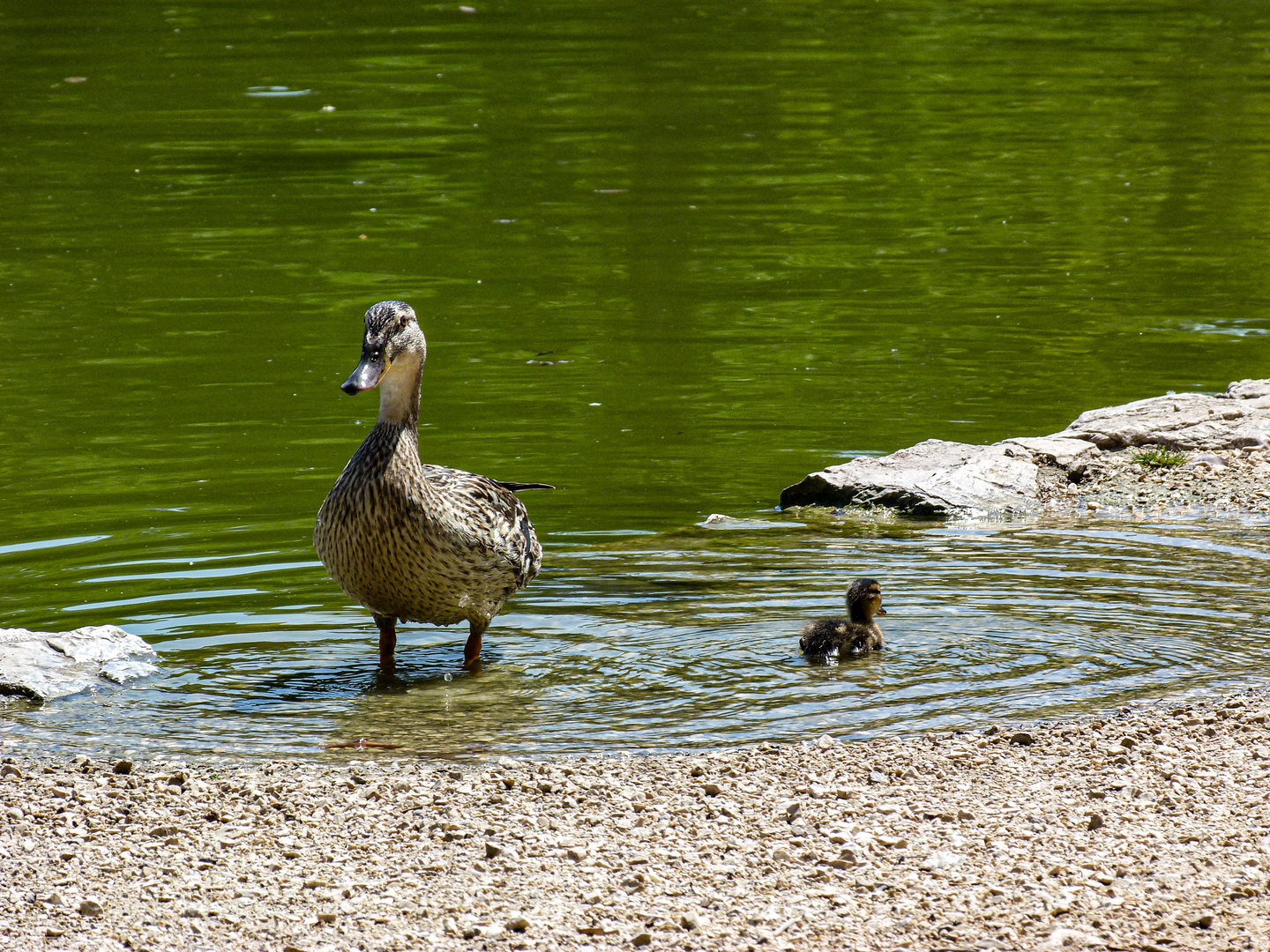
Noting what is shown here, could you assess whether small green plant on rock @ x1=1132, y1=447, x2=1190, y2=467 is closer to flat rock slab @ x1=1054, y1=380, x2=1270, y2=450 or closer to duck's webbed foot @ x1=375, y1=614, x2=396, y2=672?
flat rock slab @ x1=1054, y1=380, x2=1270, y2=450

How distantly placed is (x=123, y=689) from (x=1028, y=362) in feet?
26.5

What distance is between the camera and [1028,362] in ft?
43.8

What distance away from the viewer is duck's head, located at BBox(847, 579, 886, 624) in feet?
25.1

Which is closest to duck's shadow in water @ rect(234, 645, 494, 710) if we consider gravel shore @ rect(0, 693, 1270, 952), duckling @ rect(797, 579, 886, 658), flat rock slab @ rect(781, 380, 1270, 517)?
gravel shore @ rect(0, 693, 1270, 952)

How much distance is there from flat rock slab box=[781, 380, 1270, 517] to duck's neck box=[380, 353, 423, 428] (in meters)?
3.13

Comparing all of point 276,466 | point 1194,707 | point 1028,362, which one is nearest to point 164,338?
point 276,466

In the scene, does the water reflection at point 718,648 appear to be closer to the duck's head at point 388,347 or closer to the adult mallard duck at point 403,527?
the adult mallard duck at point 403,527

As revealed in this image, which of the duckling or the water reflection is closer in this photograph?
the water reflection

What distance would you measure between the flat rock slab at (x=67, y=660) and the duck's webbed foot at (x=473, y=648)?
138cm

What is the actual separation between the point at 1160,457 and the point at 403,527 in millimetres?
5266

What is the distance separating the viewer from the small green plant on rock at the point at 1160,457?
10609mm

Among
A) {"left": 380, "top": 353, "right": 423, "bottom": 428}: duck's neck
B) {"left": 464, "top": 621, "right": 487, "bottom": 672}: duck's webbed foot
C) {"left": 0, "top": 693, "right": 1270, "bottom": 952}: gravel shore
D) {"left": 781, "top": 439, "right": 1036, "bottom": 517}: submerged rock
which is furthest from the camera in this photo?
{"left": 781, "top": 439, "right": 1036, "bottom": 517}: submerged rock

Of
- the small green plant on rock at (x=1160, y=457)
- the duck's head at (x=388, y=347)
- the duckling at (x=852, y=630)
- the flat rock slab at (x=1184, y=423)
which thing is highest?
the duck's head at (x=388, y=347)

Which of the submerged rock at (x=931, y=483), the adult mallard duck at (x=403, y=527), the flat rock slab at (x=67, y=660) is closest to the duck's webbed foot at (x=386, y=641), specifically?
the adult mallard duck at (x=403, y=527)
